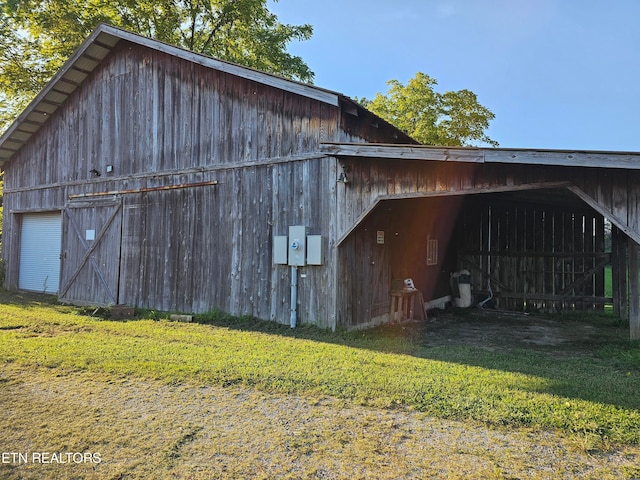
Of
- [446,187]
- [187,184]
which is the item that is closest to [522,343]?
[446,187]

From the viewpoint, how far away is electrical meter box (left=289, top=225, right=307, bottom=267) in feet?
26.5

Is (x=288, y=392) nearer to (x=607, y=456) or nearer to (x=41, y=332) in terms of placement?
(x=607, y=456)

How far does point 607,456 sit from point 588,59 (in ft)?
41.5

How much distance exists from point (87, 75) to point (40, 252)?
5.42 m

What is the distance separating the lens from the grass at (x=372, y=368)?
155 inches

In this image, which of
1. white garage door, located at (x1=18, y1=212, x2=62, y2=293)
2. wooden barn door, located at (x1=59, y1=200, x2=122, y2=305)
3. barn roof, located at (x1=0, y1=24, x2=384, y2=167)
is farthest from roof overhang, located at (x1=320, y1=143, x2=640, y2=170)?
white garage door, located at (x1=18, y1=212, x2=62, y2=293)

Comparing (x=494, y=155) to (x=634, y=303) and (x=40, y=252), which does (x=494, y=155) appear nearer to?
(x=634, y=303)

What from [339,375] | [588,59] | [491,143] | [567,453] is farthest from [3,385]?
[491,143]

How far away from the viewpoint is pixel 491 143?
24219 mm

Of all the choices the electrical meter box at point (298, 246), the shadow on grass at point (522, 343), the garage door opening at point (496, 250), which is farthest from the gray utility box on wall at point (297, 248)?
the garage door opening at point (496, 250)

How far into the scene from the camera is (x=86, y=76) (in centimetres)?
1234

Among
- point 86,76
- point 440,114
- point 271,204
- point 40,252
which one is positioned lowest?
point 40,252

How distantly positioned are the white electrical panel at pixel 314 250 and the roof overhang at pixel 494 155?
149 centimetres

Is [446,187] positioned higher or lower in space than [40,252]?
higher
